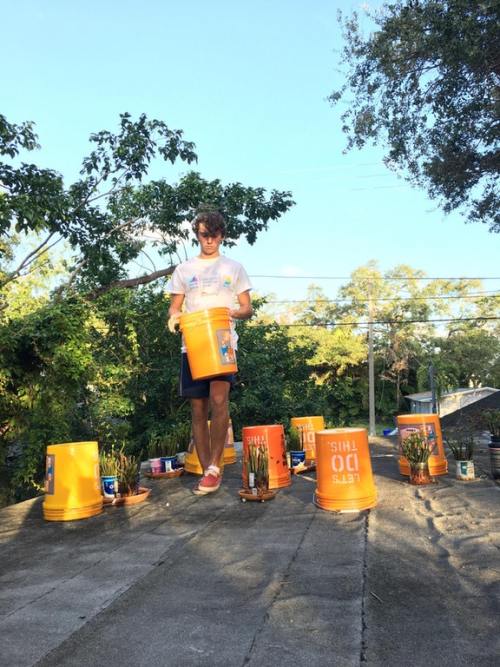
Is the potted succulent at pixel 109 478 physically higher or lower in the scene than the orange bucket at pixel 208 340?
lower

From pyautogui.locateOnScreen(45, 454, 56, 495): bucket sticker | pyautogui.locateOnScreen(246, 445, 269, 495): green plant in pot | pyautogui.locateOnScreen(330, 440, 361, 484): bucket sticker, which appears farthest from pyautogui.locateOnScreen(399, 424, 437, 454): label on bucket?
pyautogui.locateOnScreen(45, 454, 56, 495): bucket sticker

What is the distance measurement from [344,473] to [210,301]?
5.25 ft

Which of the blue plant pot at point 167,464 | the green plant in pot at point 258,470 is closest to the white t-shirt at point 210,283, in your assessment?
the green plant in pot at point 258,470

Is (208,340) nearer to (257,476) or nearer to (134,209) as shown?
(257,476)

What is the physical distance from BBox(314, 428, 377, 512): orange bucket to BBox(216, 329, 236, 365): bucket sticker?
871mm

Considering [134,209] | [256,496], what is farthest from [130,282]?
[256,496]

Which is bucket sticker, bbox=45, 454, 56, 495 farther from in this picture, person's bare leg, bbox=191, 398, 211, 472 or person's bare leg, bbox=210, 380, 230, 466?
person's bare leg, bbox=210, 380, 230, 466

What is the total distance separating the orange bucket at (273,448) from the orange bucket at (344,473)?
725 mm

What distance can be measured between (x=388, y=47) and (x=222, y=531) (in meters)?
8.45

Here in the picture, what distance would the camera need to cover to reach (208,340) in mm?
3629

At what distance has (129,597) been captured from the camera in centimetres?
203

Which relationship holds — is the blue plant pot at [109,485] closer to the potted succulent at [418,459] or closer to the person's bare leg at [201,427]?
the person's bare leg at [201,427]

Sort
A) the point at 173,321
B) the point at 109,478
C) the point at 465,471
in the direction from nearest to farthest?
the point at 173,321 < the point at 109,478 < the point at 465,471

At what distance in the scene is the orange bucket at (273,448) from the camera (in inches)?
170
